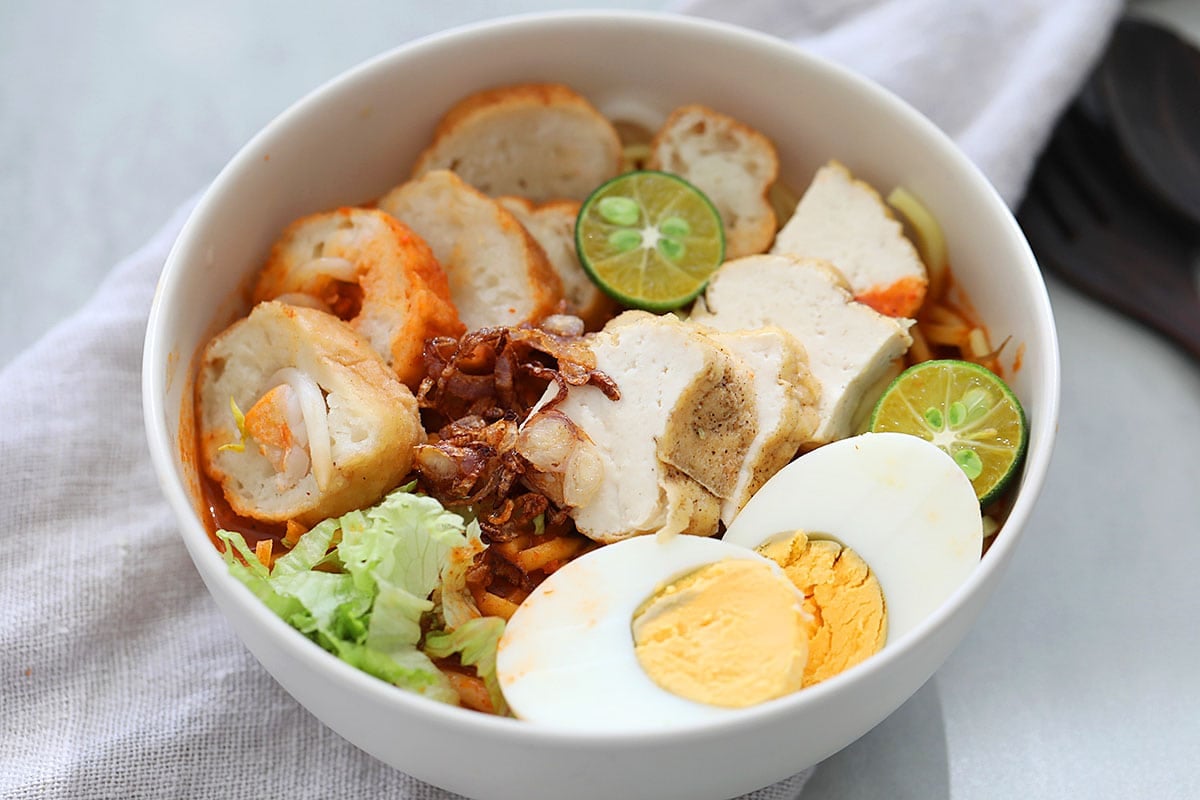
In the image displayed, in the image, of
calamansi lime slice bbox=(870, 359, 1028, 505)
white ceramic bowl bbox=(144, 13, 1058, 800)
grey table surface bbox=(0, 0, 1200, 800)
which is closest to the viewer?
white ceramic bowl bbox=(144, 13, 1058, 800)

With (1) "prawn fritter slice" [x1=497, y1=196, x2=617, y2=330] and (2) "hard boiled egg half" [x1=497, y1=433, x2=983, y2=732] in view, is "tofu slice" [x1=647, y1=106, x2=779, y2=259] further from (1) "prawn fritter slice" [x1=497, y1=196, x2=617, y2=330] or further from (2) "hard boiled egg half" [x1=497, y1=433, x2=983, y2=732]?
(2) "hard boiled egg half" [x1=497, y1=433, x2=983, y2=732]

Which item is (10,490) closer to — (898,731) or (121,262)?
(121,262)

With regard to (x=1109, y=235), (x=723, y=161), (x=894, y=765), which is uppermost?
(x=723, y=161)

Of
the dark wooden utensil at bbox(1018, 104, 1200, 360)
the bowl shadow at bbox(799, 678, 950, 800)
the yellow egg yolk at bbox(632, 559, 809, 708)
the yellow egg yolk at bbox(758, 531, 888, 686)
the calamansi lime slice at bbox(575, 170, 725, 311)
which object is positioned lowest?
the bowl shadow at bbox(799, 678, 950, 800)

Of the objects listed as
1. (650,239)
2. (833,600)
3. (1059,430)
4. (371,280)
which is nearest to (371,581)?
(371,280)

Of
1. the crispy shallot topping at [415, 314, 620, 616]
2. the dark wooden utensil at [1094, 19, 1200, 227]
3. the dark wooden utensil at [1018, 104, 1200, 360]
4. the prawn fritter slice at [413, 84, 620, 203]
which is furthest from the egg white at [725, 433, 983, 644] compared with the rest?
the dark wooden utensil at [1094, 19, 1200, 227]

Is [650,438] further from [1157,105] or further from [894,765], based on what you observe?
[1157,105]

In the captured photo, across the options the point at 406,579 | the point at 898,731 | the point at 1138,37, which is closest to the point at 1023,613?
the point at 898,731

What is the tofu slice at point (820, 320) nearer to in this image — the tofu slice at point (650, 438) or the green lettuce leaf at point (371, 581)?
the tofu slice at point (650, 438)
